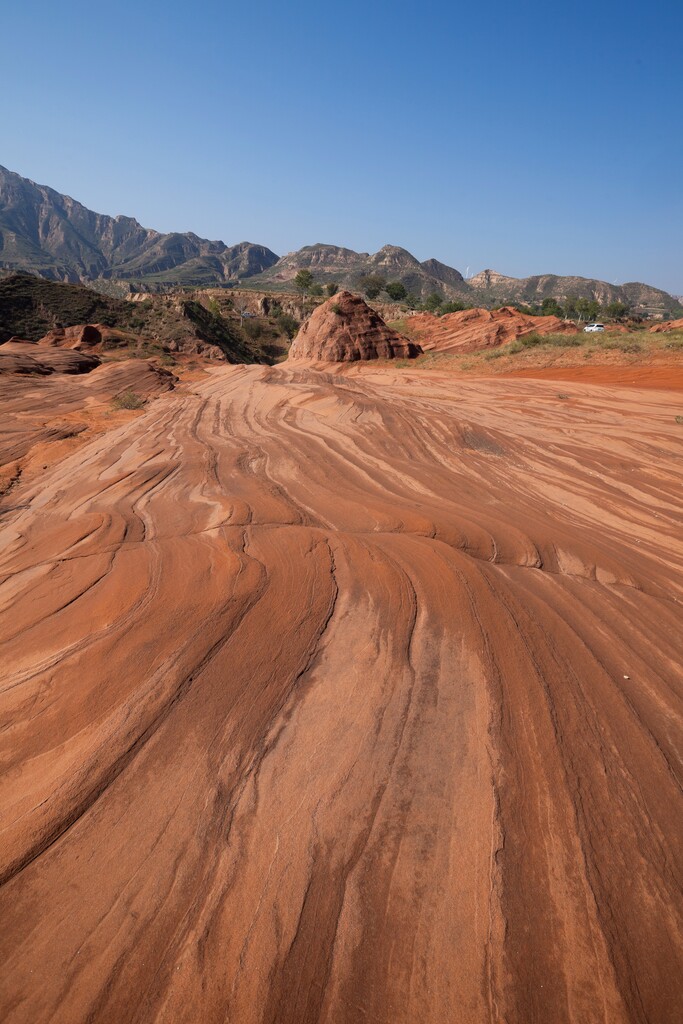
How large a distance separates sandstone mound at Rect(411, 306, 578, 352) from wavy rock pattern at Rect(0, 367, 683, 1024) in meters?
39.6

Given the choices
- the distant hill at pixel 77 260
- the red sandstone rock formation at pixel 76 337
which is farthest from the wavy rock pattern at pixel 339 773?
the distant hill at pixel 77 260

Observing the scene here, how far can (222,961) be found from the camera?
6.48 feet

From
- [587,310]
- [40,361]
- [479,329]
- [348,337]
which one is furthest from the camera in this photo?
[587,310]

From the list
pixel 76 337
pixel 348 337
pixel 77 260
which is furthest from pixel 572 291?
pixel 77 260

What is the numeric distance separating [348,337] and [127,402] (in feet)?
71.7

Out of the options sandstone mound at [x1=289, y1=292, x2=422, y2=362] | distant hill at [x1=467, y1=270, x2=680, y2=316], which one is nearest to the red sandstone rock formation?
sandstone mound at [x1=289, y1=292, x2=422, y2=362]

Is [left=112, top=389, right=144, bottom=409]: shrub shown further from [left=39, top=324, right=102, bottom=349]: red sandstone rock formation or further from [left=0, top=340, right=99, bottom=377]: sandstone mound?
[left=39, top=324, right=102, bottom=349]: red sandstone rock formation

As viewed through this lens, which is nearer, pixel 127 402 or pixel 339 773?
pixel 339 773

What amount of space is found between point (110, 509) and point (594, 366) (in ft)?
91.2

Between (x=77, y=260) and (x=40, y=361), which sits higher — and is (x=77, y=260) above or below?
above

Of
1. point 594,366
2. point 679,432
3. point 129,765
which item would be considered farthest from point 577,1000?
point 594,366

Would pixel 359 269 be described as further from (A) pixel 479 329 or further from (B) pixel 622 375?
(B) pixel 622 375

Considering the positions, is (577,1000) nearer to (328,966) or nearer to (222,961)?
(328,966)

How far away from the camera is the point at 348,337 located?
3678 centimetres
